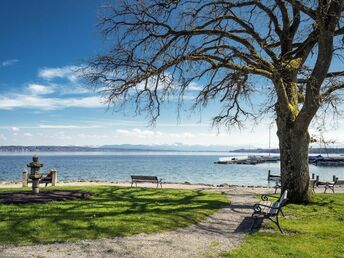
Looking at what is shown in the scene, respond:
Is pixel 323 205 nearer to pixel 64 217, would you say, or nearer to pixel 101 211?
pixel 101 211

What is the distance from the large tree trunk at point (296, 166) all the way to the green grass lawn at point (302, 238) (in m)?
2.01

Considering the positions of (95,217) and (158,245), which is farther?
(95,217)

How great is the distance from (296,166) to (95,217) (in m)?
8.55

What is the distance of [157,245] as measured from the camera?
357 inches

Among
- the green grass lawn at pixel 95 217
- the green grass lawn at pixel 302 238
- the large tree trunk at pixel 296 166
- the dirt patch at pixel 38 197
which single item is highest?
the large tree trunk at pixel 296 166

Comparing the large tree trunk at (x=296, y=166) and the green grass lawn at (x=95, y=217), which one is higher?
the large tree trunk at (x=296, y=166)

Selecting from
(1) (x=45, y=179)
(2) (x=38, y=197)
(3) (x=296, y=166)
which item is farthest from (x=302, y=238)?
(1) (x=45, y=179)

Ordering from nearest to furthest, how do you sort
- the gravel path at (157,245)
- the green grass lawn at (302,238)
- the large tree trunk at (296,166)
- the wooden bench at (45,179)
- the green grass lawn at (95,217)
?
the gravel path at (157,245), the green grass lawn at (302,238), the green grass lawn at (95,217), the large tree trunk at (296,166), the wooden bench at (45,179)

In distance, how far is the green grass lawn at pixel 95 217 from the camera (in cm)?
988

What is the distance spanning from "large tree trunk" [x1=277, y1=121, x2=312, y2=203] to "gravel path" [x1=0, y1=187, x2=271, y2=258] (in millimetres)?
5537

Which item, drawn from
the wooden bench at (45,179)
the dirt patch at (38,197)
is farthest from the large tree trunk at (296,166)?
the wooden bench at (45,179)

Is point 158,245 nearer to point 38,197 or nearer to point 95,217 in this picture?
point 95,217

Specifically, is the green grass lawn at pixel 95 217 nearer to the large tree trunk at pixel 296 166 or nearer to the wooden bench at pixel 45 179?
the large tree trunk at pixel 296 166

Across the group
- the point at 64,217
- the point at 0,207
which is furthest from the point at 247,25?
the point at 0,207
